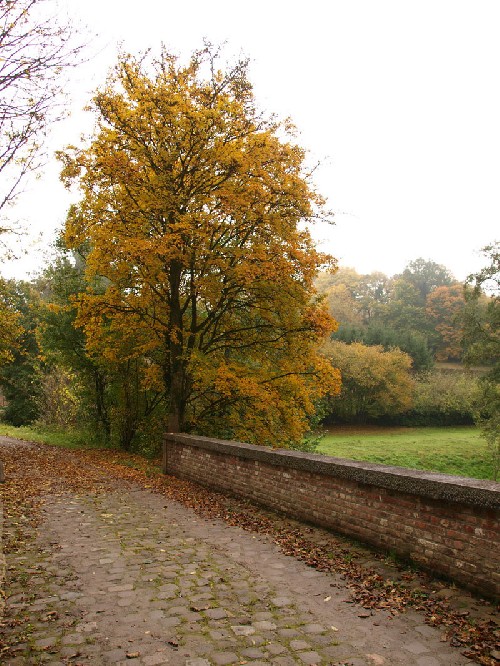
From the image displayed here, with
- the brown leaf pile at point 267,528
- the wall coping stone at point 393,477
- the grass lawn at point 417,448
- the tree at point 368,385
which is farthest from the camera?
the tree at point 368,385

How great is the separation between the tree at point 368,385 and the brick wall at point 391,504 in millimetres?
39421

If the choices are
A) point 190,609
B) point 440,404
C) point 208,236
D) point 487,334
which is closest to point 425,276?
point 440,404

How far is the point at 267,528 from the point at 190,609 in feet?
10.2

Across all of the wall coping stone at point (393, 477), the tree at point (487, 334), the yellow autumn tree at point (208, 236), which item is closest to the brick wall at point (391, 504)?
the wall coping stone at point (393, 477)

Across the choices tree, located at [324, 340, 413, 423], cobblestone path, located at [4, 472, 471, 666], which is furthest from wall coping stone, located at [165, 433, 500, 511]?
tree, located at [324, 340, 413, 423]

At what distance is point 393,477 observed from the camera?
5.96 metres

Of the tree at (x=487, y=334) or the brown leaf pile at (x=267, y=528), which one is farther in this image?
the tree at (x=487, y=334)

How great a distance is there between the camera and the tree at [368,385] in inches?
1892

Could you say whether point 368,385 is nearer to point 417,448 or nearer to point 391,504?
point 417,448

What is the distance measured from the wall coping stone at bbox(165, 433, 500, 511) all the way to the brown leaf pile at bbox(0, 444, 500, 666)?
823 millimetres

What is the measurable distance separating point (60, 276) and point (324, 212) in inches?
458

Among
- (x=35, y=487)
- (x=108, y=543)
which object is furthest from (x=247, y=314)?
(x=108, y=543)

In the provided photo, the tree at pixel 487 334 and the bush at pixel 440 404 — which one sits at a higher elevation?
the tree at pixel 487 334

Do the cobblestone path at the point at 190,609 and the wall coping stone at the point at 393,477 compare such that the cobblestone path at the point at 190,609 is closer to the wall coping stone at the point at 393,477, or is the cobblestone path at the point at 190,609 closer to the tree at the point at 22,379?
the wall coping stone at the point at 393,477
